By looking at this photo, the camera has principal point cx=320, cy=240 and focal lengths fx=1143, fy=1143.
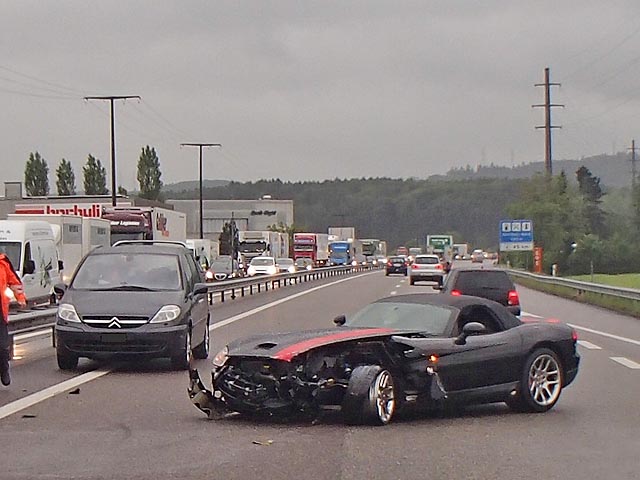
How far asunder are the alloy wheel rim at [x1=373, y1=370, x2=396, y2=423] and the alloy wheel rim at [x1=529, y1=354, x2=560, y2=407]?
1.77m

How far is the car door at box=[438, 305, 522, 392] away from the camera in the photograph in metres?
11.2

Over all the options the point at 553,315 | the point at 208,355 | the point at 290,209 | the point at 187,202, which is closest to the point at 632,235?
the point at 290,209

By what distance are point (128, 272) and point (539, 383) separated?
7.16 m

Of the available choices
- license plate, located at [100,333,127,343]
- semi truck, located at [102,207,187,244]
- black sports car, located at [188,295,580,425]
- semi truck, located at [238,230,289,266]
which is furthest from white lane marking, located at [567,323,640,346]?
semi truck, located at [238,230,289,266]

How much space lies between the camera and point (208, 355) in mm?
18469

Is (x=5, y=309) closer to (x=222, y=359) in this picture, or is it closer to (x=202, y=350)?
(x=222, y=359)

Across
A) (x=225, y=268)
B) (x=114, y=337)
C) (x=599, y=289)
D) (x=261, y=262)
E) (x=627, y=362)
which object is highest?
(x=114, y=337)

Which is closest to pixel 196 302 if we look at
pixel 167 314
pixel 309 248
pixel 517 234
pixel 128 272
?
pixel 128 272

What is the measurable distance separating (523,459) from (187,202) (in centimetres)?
16069

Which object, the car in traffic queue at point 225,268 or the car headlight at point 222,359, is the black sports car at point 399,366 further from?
the car in traffic queue at point 225,268

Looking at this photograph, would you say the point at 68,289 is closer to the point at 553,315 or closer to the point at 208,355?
the point at 208,355

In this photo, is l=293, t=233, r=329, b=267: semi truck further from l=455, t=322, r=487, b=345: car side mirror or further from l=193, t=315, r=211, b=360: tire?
l=455, t=322, r=487, b=345: car side mirror

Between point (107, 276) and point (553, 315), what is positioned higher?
point (107, 276)

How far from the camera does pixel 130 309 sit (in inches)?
606
